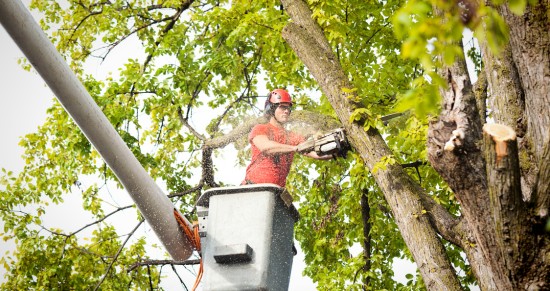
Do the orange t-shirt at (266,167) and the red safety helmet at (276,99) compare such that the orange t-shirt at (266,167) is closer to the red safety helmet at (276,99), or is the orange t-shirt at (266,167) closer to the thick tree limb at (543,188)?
the red safety helmet at (276,99)

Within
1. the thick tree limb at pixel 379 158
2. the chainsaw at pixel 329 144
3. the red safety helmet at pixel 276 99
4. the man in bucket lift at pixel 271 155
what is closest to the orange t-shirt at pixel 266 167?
the man in bucket lift at pixel 271 155

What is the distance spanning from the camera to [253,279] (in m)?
3.43

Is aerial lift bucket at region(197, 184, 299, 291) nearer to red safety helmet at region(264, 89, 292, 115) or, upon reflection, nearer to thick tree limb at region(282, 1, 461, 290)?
thick tree limb at region(282, 1, 461, 290)

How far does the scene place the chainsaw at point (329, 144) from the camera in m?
4.93

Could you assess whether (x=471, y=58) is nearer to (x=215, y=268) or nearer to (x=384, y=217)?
(x=384, y=217)

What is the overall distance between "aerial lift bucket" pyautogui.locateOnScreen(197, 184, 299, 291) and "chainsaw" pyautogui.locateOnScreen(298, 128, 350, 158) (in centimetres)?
126

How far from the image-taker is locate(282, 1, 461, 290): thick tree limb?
13.0 feet

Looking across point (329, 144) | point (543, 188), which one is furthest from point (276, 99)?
point (543, 188)

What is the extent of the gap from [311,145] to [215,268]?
1780mm

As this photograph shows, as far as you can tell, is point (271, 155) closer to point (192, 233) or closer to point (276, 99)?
point (276, 99)

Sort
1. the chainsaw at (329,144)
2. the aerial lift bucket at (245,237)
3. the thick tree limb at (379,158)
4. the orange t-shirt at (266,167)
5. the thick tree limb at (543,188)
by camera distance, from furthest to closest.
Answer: the orange t-shirt at (266,167)
the chainsaw at (329,144)
the thick tree limb at (379,158)
the aerial lift bucket at (245,237)
the thick tree limb at (543,188)

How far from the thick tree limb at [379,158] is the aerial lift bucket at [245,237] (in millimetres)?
836

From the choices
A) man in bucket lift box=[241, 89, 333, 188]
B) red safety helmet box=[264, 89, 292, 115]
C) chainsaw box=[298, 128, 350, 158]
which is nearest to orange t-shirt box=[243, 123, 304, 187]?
man in bucket lift box=[241, 89, 333, 188]

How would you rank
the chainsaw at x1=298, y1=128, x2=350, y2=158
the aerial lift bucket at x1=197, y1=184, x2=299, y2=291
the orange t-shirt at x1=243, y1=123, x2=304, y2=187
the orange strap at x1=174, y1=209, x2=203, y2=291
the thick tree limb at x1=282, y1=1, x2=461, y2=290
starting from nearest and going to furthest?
1. the aerial lift bucket at x1=197, y1=184, x2=299, y2=291
2. the orange strap at x1=174, y1=209, x2=203, y2=291
3. the thick tree limb at x1=282, y1=1, x2=461, y2=290
4. the chainsaw at x1=298, y1=128, x2=350, y2=158
5. the orange t-shirt at x1=243, y1=123, x2=304, y2=187
